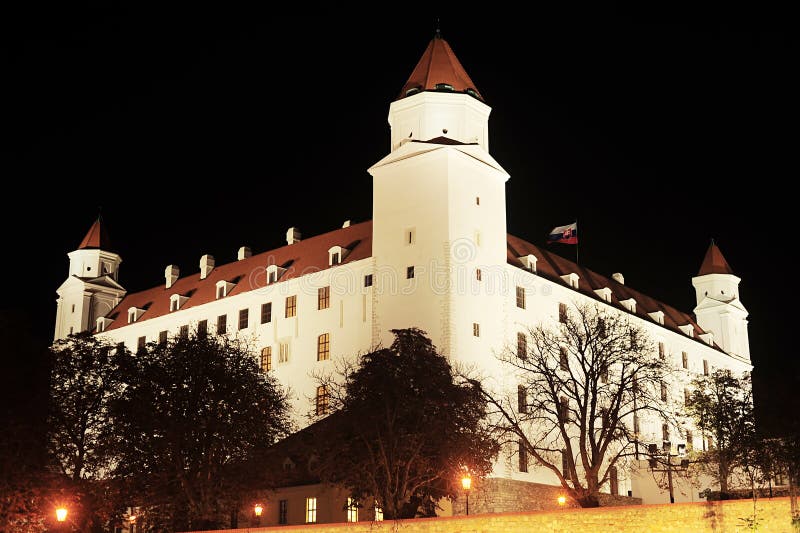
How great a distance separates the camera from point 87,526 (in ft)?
139

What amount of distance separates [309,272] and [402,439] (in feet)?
75.3

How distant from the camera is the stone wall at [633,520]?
23.8m

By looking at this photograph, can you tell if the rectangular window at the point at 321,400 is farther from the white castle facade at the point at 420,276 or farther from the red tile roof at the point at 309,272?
the red tile roof at the point at 309,272

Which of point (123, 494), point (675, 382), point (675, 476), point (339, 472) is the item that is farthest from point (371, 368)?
point (675, 382)

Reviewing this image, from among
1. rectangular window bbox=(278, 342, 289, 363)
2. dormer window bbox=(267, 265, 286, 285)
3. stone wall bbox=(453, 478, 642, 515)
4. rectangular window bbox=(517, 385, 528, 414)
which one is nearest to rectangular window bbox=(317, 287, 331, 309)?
rectangular window bbox=(278, 342, 289, 363)

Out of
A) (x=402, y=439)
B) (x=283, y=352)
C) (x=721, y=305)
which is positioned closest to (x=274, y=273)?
(x=283, y=352)

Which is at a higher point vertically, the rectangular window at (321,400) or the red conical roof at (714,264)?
the red conical roof at (714,264)

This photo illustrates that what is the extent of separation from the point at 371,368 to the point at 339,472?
4.23 meters

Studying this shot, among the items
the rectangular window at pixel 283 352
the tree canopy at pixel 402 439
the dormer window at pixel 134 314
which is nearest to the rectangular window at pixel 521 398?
the tree canopy at pixel 402 439

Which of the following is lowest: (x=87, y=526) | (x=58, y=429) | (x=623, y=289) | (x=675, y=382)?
(x=87, y=526)

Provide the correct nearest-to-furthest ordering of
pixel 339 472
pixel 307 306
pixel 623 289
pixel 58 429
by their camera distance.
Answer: pixel 339 472 < pixel 58 429 < pixel 307 306 < pixel 623 289

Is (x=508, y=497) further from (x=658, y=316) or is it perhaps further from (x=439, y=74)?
(x=658, y=316)

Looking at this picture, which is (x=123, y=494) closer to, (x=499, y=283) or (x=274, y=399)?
(x=274, y=399)

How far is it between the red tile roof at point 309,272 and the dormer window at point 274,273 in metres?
0.30
